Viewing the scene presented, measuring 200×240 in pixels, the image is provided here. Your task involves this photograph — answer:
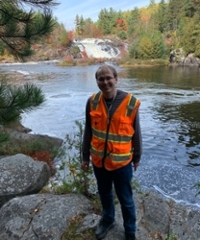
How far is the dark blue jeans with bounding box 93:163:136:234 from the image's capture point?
8.06 feet

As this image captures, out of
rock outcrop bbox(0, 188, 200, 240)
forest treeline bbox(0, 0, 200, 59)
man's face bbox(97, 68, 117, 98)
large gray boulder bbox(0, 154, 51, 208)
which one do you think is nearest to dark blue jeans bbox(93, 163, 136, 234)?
rock outcrop bbox(0, 188, 200, 240)

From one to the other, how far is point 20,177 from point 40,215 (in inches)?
67.8

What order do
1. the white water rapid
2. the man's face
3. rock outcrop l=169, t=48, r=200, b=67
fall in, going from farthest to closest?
the white water rapid → rock outcrop l=169, t=48, r=200, b=67 → the man's face

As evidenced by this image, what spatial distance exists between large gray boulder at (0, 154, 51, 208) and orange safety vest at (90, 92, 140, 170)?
98.7 inches

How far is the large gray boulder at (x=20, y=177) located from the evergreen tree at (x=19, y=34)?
168cm

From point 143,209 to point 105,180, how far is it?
0.91 metres

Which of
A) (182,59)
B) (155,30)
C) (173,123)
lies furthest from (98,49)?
(173,123)

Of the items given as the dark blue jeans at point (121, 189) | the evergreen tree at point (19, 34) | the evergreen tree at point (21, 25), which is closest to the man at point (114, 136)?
the dark blue jeans at point (121, 189)

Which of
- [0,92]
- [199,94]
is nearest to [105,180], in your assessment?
[0,92]

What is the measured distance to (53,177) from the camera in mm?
5820

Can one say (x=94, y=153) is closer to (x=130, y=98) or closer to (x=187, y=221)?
(x=130, y=98)

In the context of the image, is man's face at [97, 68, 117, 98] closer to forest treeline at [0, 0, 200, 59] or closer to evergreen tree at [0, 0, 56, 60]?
evergreen tree at [0, 0, 56, 60]

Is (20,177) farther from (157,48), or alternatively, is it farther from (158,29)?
(158,29)

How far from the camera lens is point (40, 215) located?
10.1 ft
